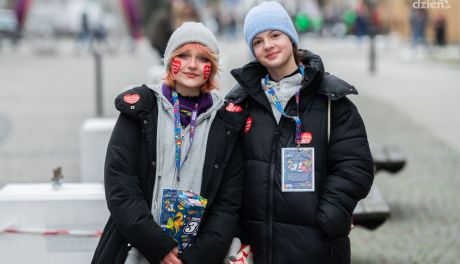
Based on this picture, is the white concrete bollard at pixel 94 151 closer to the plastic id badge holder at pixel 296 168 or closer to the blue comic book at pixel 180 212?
the blue comic book at pixel 180 212

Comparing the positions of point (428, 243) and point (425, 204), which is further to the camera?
point (425, 204)

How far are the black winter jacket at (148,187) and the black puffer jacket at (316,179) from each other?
0.29 ft

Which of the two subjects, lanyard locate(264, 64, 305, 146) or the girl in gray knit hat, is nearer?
the girl in gray knit hat

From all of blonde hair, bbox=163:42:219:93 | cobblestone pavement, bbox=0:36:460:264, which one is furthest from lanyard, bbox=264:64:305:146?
cobblestone pavement, bbox=0:36:460:264

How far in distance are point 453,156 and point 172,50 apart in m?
7.10

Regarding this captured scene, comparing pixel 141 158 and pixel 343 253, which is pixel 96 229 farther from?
pixel 343 253

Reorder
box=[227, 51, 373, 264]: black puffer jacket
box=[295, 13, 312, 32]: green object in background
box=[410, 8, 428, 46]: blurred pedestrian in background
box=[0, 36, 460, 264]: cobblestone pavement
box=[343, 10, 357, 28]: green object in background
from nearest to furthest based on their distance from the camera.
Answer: box=[227, 51, 373, 264]: black puffer jacket, box=[0, 36, 460, 264]: cobblestone pavement, box=[295, 13, 312, 32]: green object in background, box=[410, 8, 428, 46]: blurred pedestrian in background, box=[343, 10, 357, 28]: green object in background

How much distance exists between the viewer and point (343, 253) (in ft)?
12.5

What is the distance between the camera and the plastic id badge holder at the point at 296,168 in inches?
146

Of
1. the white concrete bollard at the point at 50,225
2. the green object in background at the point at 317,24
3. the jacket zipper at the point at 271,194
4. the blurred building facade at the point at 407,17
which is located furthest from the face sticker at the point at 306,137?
the green object in background at the point at 317,24

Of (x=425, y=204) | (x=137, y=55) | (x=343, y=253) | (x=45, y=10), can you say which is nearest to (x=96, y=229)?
(x=343, y=253)

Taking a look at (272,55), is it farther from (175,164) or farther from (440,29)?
(440,29)

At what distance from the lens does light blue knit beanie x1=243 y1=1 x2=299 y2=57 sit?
12.4ft

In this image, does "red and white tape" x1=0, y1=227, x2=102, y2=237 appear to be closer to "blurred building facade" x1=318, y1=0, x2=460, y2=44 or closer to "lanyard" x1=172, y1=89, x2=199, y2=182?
"lanyard" x1=172, y1=89, x2=199, y2=182
